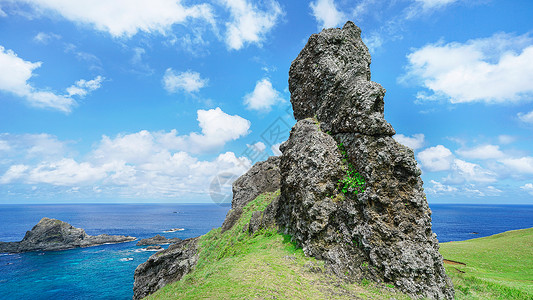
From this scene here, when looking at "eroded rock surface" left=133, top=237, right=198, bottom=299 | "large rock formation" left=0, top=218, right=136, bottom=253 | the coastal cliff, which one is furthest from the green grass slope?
"large rock formation" left=0, top=218, right=136, bottom=253

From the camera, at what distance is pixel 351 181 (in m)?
14.6

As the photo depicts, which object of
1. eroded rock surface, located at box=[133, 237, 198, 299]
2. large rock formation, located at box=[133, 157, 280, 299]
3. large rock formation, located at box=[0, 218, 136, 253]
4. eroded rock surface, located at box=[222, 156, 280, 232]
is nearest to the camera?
eroded rock surface, located at box=[133, 237, 198, 299]

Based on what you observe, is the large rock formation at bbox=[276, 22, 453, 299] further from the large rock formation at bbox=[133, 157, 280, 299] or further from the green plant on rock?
the large rock formation at bbox=[133, 157, 280, 299]

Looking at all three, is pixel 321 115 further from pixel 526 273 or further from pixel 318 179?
pixel 526 273

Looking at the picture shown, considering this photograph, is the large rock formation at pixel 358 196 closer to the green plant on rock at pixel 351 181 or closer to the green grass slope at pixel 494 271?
the green plant on rock at pixel 351 181

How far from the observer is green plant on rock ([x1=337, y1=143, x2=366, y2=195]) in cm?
1398

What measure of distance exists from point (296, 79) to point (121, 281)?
5147cm

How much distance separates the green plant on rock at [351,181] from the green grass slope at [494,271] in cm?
703

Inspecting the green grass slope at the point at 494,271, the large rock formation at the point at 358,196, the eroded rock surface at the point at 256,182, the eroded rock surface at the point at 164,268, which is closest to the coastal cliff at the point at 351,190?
the large rock formation at the point at 358,196

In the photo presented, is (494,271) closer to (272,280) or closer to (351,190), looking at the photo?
(351,190)

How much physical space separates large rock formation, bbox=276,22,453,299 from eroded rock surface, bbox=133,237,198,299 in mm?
11428

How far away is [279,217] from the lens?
19.6 m

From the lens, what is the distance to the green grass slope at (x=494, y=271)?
1482cm

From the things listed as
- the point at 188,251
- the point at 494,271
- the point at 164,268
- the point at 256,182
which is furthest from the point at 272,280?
the point at 494,271
